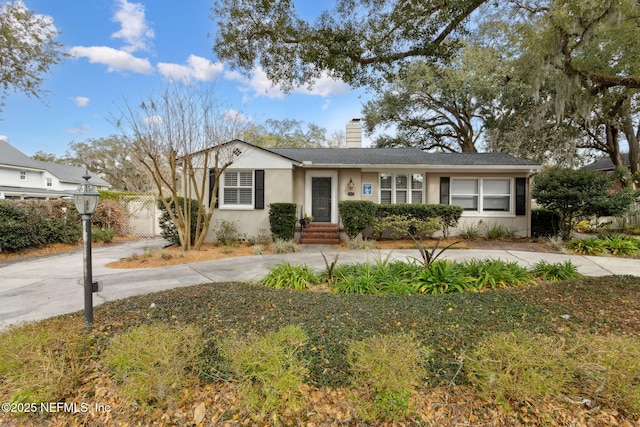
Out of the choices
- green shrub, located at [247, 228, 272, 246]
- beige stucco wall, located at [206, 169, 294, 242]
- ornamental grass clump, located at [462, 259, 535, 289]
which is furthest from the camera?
beige stucco wall, located at [206, 169, 294, 242]

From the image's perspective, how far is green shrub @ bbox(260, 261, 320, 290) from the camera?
4.75m

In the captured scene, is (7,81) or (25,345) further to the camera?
(7,81)

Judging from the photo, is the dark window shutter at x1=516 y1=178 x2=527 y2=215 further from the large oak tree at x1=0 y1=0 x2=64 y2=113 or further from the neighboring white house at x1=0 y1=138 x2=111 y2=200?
the neighboring white house at x1=0 y1=138 x2=111 y2=200

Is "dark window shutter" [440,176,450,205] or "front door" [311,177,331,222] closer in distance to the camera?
"dark window shutter" [440,176,450,205]

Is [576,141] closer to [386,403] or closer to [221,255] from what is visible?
[221,255]

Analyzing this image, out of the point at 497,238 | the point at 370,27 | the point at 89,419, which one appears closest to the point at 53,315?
the point at 89,419

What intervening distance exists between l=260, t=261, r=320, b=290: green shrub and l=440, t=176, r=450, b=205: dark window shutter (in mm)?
7450

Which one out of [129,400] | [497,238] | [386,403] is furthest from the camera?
[497,238]

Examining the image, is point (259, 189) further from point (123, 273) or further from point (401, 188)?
point (401, 188)

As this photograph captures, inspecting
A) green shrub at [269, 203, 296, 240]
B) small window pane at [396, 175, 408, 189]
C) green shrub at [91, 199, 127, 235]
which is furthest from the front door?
green shrub at [91, 199, 127, 235]

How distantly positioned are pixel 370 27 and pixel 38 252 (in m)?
10.9

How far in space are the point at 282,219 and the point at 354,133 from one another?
22.8 feet

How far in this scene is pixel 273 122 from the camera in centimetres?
3000

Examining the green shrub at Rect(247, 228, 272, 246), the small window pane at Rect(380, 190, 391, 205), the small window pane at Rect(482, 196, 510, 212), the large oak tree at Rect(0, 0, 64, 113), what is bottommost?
the green shrub at Rect(247, 228, 272, 246)
